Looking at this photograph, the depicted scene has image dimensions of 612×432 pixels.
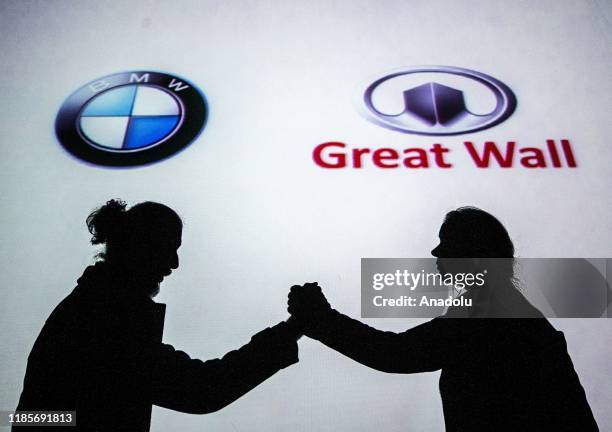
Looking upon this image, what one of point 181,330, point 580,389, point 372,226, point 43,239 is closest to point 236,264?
point 181,330

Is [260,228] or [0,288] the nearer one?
[0,288]

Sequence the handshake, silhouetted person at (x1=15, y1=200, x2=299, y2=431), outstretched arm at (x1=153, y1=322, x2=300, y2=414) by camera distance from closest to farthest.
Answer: silhouetted person at (x1=15, y1=200, x2=299, y2=431)
outstretched arm at (x1=153, y1=322, x2=300, y2=414)
the handshake

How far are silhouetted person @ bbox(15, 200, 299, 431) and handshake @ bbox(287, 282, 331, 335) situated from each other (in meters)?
0.11

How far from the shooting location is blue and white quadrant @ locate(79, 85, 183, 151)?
2176 millimetres

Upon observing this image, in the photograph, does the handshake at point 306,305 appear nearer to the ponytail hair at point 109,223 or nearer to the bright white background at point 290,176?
the bright white background at point 290,176

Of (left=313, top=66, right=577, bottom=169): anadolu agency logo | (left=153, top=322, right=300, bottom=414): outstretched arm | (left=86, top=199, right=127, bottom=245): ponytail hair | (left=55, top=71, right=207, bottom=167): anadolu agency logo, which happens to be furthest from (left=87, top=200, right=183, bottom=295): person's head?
(left=313, top=66, right=577, bottom=169): anadolu agency logo

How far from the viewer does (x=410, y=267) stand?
178 centimetres

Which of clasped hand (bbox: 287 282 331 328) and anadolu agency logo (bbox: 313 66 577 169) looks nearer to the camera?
clasped hand (bbox: 287 282 331 328)

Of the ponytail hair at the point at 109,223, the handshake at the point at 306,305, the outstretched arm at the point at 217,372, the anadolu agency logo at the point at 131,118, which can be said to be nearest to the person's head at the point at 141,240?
the ponytail hair at the point at 109,223

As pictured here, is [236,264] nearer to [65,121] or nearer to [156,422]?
[156,422]

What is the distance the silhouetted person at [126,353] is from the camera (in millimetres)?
1040

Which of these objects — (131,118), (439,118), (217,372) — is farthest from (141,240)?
(439,118)

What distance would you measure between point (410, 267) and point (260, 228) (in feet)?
2.05

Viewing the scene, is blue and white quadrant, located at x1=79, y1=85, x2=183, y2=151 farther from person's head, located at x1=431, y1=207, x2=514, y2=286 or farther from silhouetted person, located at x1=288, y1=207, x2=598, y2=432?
person's head, located at x1=431, y1=207, x2=514, y2=286
